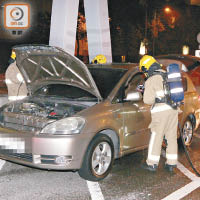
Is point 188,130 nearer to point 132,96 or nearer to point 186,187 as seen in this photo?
point 132,96

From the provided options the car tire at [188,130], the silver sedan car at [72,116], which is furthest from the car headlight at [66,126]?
the car tire at [188,130]

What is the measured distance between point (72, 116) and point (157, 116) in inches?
51.9

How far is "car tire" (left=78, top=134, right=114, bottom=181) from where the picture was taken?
15.5 feet

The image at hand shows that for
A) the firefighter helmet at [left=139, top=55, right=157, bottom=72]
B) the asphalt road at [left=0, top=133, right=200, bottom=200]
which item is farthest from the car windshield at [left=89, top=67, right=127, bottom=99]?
the asphalt road at [left=0, top=133, right=200, bottom=200]

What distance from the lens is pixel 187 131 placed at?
6.88 metres

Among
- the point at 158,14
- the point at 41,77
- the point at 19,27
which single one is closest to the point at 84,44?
the point at 158,14

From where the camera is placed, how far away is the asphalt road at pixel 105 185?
442 cm

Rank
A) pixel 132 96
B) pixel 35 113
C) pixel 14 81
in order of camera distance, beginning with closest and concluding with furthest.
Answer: pixel 35 113, pixel 132 96, pixel 14 81

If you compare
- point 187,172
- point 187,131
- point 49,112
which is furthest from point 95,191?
point 187,131

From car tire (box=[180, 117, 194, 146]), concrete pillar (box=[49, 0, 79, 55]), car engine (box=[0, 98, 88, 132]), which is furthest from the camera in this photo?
concrete pillar (box=[49, 0, 79, 55])

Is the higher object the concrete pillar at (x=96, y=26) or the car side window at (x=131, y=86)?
the concrete pillar at (x=96, y=26)

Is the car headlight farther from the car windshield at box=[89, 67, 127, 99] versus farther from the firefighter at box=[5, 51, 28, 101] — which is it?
the firefighter at box=[5, 51, 28, 101]

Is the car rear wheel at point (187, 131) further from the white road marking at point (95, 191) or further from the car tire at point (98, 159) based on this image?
the white road marking at point (95, 191)

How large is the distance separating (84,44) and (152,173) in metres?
51.1
